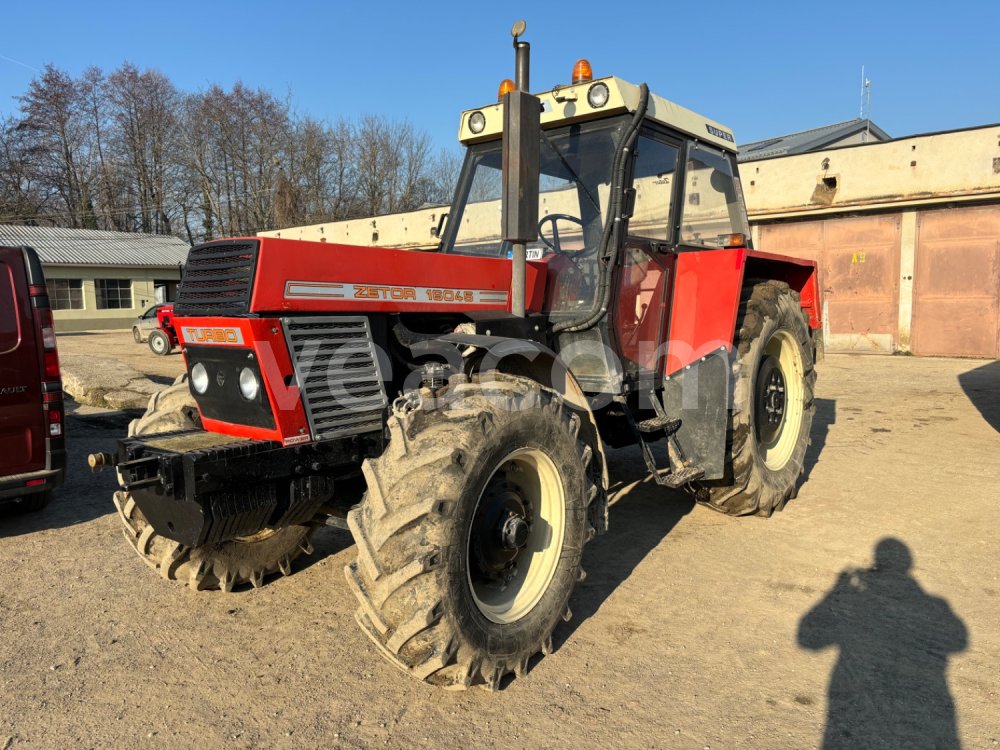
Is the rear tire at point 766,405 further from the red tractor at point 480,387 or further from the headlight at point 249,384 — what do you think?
the headlight at point 249,384

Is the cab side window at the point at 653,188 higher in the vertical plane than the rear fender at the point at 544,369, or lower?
higher

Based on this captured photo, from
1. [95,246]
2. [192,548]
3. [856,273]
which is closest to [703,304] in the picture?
[192,548]

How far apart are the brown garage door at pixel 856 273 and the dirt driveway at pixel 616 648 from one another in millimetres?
10788

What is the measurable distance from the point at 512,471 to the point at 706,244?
247 centimetres

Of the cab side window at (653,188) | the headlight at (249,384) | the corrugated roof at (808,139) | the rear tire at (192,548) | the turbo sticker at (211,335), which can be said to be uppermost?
the corrugated roof at (808,139)

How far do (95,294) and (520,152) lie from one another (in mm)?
33017

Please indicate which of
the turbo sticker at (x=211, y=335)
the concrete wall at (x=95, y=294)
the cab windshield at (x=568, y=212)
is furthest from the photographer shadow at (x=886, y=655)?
the concrete wall at (x=95, y=294)

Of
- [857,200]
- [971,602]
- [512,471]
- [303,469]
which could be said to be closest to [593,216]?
[512,471]

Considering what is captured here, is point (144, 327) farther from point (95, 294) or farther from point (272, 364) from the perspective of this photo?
point (272, 364)

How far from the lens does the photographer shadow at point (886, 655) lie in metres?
2.56

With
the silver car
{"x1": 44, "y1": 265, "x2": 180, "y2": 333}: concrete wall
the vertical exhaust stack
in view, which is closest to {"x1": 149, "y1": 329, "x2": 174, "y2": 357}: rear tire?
the silver car

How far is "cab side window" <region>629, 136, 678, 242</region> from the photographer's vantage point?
4059mm

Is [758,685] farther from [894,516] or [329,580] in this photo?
[894,516]

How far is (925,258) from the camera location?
46.1 feet
